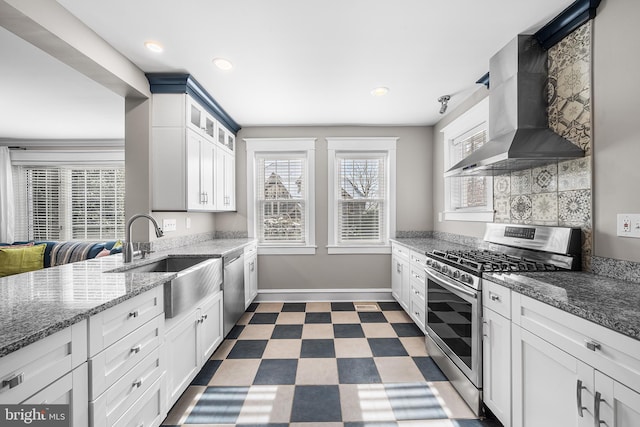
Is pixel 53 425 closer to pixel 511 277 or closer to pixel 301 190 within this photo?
pixel 511 277

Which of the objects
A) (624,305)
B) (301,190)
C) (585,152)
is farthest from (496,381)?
(301,190)

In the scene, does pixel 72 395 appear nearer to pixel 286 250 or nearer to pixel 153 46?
pixel 153 46

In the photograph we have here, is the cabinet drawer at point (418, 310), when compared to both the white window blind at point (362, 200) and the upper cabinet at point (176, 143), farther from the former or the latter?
the upper cabinet at point (176, 143)

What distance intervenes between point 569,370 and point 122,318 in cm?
192

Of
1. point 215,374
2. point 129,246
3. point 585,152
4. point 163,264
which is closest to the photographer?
point 585,152

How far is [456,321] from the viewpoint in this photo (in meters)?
1.92

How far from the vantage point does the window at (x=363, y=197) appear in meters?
3.87

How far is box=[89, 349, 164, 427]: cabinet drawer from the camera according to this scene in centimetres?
108

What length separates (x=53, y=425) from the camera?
2.93 ft

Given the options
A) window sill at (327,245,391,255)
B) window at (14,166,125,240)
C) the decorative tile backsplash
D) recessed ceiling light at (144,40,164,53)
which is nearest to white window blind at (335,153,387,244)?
window sill at (327,245,391,255)

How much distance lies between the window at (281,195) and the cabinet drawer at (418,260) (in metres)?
1.44

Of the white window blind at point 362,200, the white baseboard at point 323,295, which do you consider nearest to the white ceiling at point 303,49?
the white window blind at point 362,200

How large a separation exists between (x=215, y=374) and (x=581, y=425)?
7.21 ft

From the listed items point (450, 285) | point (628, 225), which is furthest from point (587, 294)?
point (450, 285)
